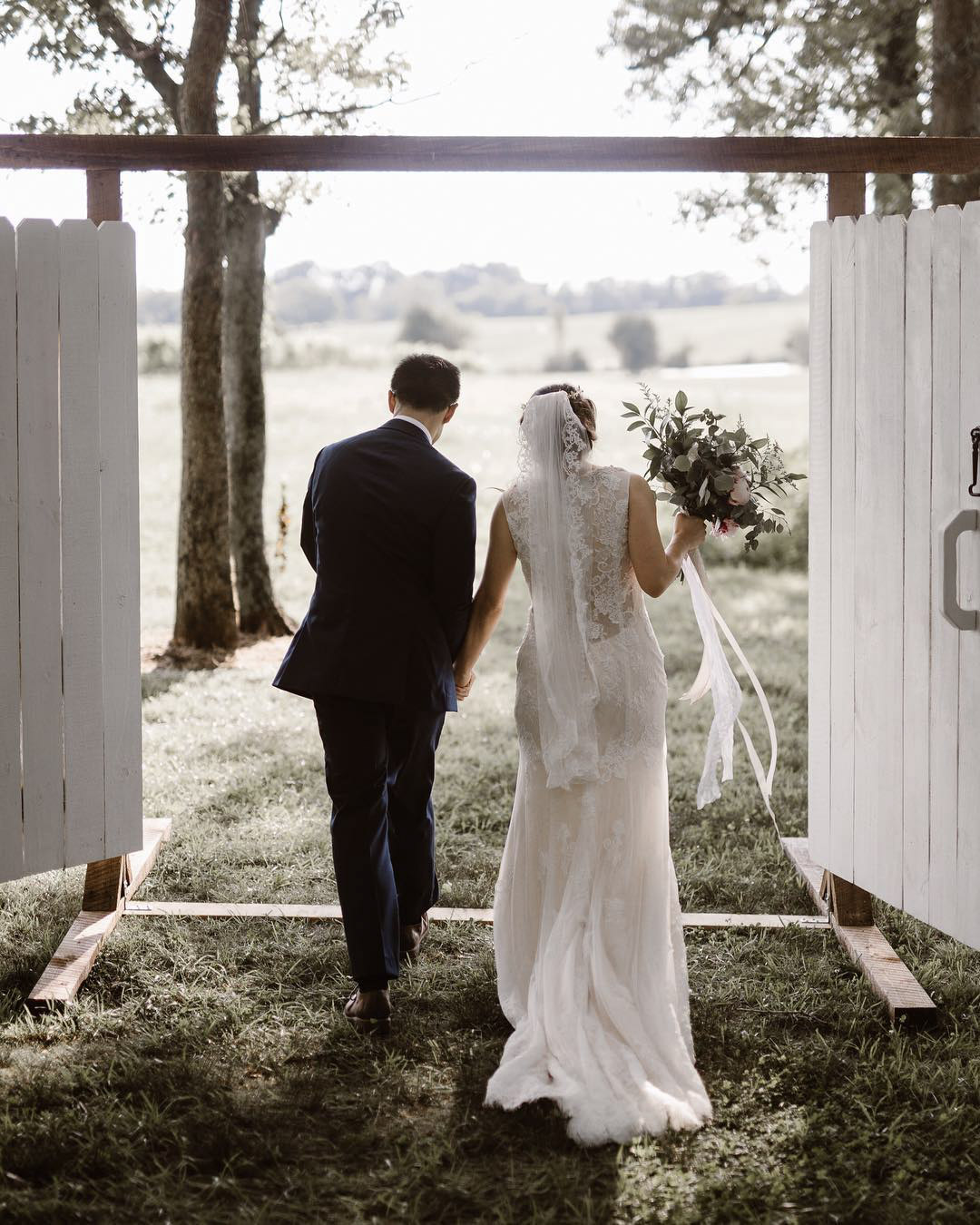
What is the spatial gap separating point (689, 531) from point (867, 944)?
173 cm

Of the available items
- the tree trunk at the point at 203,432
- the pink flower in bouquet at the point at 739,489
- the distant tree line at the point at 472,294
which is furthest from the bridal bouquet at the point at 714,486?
the distant tree line at the point at 472,294

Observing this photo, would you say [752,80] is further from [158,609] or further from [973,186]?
[158,609]

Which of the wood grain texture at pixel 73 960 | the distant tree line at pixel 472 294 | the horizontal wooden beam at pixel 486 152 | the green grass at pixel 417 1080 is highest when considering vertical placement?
the distant tree line at pixel 472 294

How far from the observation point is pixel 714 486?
13.3 ft

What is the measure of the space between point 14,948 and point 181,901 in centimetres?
73

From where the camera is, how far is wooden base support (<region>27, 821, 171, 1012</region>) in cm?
411

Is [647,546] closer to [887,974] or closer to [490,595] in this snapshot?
[490,595]

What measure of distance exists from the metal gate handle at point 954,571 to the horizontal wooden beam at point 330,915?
160cm

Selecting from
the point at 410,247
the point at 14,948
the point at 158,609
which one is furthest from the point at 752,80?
the point at 410,247

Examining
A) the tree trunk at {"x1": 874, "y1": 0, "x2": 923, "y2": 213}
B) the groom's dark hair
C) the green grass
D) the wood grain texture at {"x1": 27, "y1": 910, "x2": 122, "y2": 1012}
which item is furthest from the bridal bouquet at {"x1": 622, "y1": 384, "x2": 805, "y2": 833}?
the tree trunk at {"x1": 874, "y1": 0, "x2": 923, "y2": 213}

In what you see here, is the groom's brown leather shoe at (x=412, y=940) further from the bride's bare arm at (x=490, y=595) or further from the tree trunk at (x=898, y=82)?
the tree trunk at (x=898, y=82)

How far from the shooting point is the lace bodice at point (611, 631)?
3861 mm

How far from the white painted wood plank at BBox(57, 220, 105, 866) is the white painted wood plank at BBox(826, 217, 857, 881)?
8.60ft

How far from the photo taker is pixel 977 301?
3791 mm
